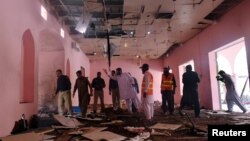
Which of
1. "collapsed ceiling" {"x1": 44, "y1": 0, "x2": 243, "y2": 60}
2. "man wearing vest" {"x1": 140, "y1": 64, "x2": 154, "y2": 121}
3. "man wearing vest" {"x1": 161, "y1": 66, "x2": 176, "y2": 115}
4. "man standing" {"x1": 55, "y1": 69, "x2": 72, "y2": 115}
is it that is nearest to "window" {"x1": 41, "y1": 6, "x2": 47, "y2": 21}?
"collapsed ceiling" {"x1": 44, "y1": 0, "x2": 243, "y2": 60}

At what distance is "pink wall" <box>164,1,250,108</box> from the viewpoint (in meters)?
6.98

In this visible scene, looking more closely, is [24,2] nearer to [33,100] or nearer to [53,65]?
[33,100]

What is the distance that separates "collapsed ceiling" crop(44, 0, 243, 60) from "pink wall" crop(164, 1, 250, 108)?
0.28 meters

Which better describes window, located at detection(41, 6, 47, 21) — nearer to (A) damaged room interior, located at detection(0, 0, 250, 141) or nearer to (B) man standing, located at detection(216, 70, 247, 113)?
(A) damaged room interior, located at detection(0, 0, 250, 141)

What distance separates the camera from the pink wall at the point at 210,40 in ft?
22.9

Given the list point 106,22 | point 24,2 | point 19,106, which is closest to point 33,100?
point 19,106

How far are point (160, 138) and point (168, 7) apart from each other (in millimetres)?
4559

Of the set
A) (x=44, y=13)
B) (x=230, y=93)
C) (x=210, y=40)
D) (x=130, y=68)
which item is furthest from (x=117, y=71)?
(x=130, y=68)

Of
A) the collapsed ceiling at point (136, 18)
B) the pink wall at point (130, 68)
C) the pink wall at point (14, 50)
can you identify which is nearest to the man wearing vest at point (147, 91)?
the collapsed ceiling at point (136, 18)

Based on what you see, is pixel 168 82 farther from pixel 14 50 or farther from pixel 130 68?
pixel 130 68

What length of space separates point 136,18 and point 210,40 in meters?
2.97

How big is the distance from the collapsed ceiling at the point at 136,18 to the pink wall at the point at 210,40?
0.28 meters

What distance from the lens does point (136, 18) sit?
27.6 ft

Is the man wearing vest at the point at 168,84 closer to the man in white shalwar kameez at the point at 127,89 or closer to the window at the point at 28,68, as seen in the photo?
the man in white shalwar kameez at the point at 127,89
